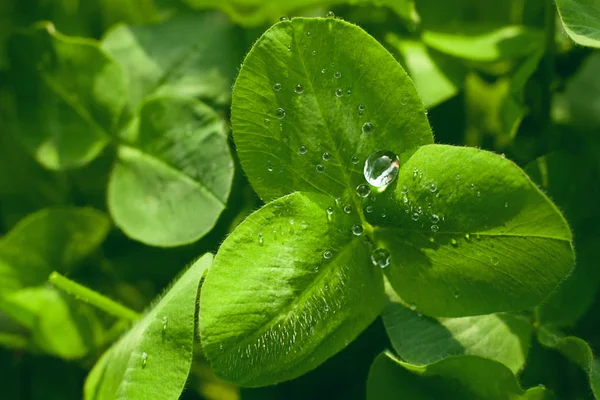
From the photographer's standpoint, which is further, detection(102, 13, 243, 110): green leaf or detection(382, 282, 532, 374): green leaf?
detection(102, 13, 243, 110): green leaf

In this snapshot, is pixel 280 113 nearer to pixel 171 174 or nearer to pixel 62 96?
pixel 171 174

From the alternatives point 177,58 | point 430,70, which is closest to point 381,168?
point 430,70

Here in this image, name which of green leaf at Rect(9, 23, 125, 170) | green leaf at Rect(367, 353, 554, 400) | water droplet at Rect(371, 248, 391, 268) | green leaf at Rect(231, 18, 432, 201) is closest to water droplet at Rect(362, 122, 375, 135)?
green leaf at Rect(231, 18, 432, 201)

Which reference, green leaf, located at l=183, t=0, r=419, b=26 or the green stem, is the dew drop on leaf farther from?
green leaf, located at l=183, t=0, r=419, b=26

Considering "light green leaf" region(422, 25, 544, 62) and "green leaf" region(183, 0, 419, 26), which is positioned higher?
"green leaf" region(183, 0, 419, 26)

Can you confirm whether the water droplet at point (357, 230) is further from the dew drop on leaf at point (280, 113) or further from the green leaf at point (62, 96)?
the green leaf at point (62, 96)

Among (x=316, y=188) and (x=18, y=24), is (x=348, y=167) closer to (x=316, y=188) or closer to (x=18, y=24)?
(x=316, y=188)
